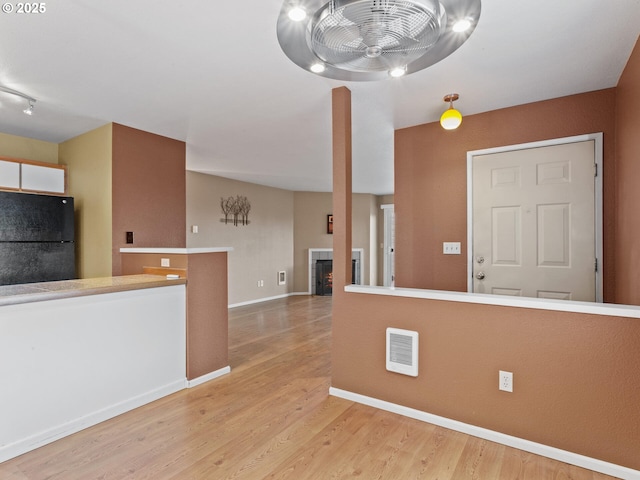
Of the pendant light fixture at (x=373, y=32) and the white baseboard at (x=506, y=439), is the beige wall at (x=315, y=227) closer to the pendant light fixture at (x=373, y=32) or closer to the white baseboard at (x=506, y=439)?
the white baseboard at (x=506, y=439)

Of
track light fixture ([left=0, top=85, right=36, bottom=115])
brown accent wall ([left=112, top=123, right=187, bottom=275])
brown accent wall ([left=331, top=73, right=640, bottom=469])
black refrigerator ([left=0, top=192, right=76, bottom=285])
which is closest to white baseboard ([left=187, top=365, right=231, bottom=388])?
brown accent wall ([left=331, top=73, right=640, bottom=469])

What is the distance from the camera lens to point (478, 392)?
212cm

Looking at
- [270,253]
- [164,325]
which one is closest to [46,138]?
[164,325]

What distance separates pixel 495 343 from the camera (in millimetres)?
2059

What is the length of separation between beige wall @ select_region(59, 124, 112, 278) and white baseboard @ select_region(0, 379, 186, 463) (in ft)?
4.27

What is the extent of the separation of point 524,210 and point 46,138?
4.67 metres

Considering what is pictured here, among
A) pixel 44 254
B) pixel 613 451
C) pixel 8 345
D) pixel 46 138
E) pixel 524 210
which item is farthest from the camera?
pixel 46 138

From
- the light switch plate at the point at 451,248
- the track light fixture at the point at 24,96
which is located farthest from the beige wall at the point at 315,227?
the track light fixture at the point at 24,96

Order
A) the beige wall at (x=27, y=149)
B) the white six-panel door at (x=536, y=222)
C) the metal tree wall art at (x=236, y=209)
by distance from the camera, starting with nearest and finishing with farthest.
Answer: the white six-panel door at (x=536, y=222)
the beige wall at (x=27, y=149)
the metal tree wall art at (x=236, y=209)

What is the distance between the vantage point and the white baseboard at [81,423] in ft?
6.37

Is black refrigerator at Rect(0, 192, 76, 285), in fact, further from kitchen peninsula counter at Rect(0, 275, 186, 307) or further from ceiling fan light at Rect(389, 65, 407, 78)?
ceiling fan light at Rect(389, 65, 407, 78)

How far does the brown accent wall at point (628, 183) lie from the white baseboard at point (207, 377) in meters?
3.00

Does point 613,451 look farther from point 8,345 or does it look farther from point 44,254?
point 44,254

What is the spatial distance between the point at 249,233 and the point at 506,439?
531cm
